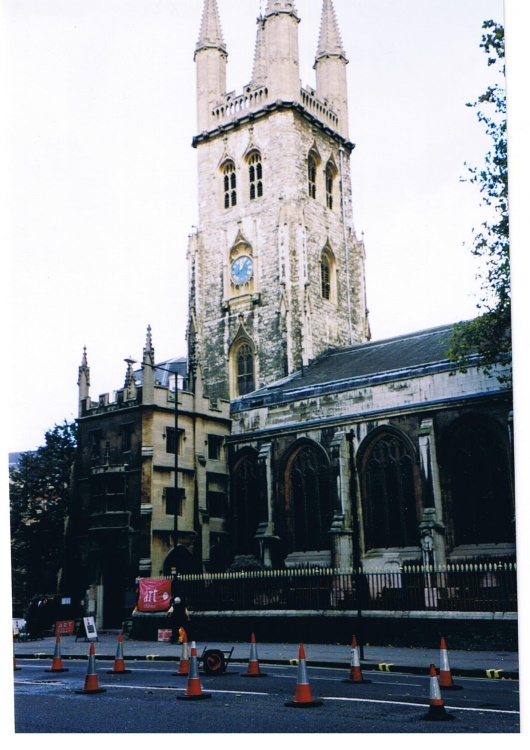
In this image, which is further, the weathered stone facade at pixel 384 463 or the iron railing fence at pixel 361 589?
the weathered stone facade at pixel 384 463

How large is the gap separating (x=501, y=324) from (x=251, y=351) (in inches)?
833

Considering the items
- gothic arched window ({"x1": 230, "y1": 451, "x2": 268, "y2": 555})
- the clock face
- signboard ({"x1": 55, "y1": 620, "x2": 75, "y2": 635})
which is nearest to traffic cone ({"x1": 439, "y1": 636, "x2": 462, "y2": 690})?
signboard ({"x1": 55, "y1": 620, "x2": 75, "y2": 635})

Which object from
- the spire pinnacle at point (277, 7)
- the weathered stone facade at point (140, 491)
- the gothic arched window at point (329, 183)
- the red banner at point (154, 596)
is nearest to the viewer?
the red banner at point (154, 596)

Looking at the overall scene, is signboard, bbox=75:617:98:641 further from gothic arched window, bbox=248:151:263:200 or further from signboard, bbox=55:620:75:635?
gothic arched window, bbox=248:151:263:200

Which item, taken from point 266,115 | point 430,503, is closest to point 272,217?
point 266,115

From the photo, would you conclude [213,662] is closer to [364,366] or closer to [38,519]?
[38,519]

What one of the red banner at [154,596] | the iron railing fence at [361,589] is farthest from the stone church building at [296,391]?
the iron railing fence at [361,589]

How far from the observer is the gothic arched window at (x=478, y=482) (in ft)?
81.2

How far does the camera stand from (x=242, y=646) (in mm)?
21406

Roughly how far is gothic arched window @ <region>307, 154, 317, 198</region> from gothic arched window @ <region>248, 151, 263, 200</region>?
2.49 meters

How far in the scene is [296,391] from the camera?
32.9 m

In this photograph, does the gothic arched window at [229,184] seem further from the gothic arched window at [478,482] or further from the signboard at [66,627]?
the signboard at [66,627]

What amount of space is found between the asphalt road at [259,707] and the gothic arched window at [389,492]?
13.6m

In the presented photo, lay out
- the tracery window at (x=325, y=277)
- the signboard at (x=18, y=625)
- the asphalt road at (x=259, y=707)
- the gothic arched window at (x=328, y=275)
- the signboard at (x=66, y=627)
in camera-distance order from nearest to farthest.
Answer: the asphalt road at (x=259, y=707)
the signboard at (x=18, y=625)
the signboard at (x=66, y=627)
the tracery window at (x=325, y=277)
the gothic arched window at (x=328, y=275)
